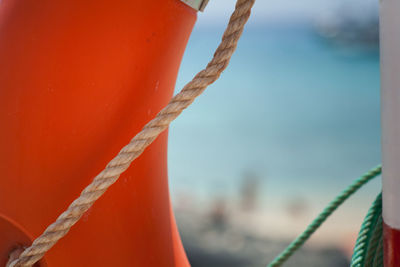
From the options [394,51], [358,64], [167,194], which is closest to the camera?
[394,51]

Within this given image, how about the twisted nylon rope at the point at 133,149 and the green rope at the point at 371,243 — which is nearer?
the twisted nylon rope at the point at 133,149

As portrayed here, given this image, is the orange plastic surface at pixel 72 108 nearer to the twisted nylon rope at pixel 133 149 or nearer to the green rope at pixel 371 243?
the twisted nylon rope at pixel 133 149

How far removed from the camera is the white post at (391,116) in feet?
2.19

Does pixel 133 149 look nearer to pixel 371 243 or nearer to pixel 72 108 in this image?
pixel 72 108

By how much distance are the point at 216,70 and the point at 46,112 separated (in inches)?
9.8

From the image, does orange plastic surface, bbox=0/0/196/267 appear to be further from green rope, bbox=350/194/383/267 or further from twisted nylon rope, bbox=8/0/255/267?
green rope, bbox=350/194/383/267

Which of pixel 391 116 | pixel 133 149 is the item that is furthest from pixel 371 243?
pixel 133 149

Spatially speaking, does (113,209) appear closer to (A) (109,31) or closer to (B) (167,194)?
(B) (167,194)

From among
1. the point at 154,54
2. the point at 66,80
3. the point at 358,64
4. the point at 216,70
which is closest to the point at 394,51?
the point at 216,70

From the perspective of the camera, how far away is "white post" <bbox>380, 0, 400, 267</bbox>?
0.67 meters

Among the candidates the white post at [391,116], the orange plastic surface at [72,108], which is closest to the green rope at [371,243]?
the white post at [391,116]

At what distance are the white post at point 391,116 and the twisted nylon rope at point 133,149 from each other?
0.62 ft

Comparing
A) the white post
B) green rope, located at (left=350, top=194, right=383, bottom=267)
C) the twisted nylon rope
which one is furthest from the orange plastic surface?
green rope, located at (left=350, top=194, right=383, bottom=267)

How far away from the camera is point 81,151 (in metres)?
0.73
